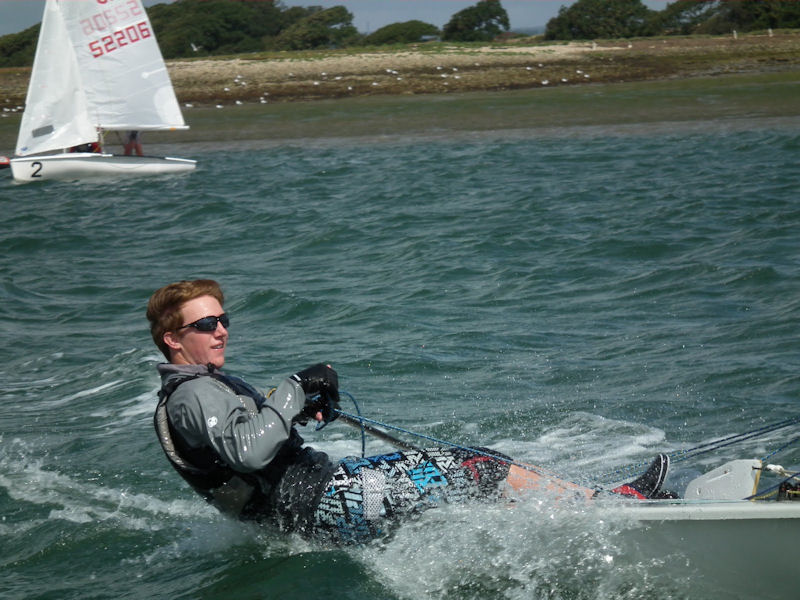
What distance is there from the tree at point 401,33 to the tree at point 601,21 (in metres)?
5.58

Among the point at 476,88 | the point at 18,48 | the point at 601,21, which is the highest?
the point at 18,48

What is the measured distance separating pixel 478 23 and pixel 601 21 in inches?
257

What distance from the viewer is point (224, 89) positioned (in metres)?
28.0

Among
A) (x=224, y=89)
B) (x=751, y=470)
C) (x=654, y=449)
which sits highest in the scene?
(x=224, y=89)

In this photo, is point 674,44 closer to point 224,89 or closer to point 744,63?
point 744,63

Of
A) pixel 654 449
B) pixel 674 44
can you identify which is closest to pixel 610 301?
pixel 654 449

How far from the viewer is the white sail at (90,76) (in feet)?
57.3

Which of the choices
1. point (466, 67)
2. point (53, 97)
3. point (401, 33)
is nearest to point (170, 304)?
point (53, 97)

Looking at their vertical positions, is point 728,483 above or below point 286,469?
below

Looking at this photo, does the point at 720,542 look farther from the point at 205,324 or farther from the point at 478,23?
the point at 478,23

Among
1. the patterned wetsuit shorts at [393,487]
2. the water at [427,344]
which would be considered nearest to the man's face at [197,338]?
the patterned wetsuit shorts at [393,487]

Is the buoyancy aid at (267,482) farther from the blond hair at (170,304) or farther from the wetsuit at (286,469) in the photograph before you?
the blond hair at (170,304)

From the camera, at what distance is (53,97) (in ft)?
57.1

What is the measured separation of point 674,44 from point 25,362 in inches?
1082
